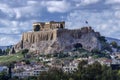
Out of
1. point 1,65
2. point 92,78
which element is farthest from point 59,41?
point 92,78

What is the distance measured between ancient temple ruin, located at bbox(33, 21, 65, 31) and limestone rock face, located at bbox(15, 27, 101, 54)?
321 centimetres

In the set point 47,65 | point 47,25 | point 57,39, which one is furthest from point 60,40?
point 47,65

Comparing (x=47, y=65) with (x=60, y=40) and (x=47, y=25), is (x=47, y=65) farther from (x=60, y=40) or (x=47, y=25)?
(x=47, y=25)

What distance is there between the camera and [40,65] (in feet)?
335

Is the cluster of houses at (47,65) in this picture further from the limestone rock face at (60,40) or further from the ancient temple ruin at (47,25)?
the ancient temple ruin at (47,25)

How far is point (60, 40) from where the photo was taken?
121875 mm

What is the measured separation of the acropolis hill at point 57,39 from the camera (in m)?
120

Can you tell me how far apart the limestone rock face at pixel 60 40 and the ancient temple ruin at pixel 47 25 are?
321 centimetres

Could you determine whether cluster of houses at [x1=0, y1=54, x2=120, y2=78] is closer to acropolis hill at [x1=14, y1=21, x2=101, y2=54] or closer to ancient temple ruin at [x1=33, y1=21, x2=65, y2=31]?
acropolis hill at [x1=14, y1=21, x2=101, y2=54]

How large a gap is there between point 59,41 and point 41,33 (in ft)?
23.1

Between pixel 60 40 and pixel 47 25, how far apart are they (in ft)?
34.9

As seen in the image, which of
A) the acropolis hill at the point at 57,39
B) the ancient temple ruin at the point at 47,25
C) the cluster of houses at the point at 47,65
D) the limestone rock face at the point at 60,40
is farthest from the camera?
the ancient temple ruin at the point at 47,25

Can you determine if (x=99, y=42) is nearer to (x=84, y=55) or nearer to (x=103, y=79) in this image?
(x=84, y=55)

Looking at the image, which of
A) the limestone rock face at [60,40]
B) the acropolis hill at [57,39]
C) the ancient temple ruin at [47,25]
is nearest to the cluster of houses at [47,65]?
the limestone rock face at [60,40]
